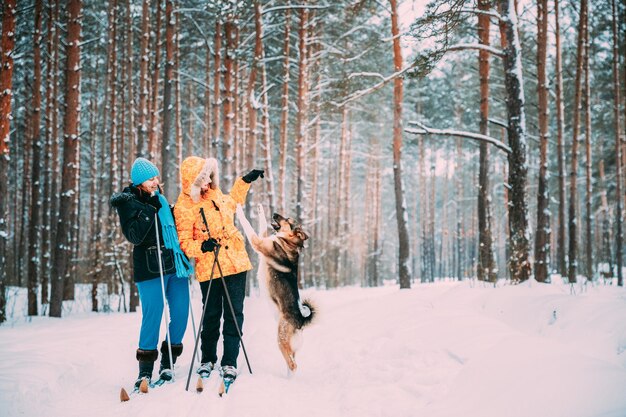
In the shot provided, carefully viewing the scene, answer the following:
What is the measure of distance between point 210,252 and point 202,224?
0.30 meters

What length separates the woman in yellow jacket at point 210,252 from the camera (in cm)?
393

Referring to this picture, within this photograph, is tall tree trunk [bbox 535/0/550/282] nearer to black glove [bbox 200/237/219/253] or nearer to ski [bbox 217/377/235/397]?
ski [bbox 217/377/235/397]

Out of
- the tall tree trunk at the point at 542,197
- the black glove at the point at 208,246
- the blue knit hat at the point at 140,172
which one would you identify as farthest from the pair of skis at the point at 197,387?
the tall tree trunk at the point at 542,197

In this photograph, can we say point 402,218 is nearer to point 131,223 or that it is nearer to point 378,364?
point 378,364

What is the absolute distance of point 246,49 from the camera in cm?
1318

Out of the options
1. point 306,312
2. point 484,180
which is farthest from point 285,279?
point 484,180

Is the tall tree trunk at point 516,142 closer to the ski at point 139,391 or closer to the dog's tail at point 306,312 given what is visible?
the dog's tail at point 306,312

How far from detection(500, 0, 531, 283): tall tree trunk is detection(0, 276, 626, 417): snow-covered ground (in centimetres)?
148

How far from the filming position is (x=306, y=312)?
419 cm

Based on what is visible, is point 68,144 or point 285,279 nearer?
point 285,279

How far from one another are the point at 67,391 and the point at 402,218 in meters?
8.92

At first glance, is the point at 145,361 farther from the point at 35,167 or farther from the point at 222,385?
the point at 35,167

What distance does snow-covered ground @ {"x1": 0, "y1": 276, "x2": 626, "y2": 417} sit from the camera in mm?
2713

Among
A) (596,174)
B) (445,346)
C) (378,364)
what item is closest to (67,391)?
(378,364)
